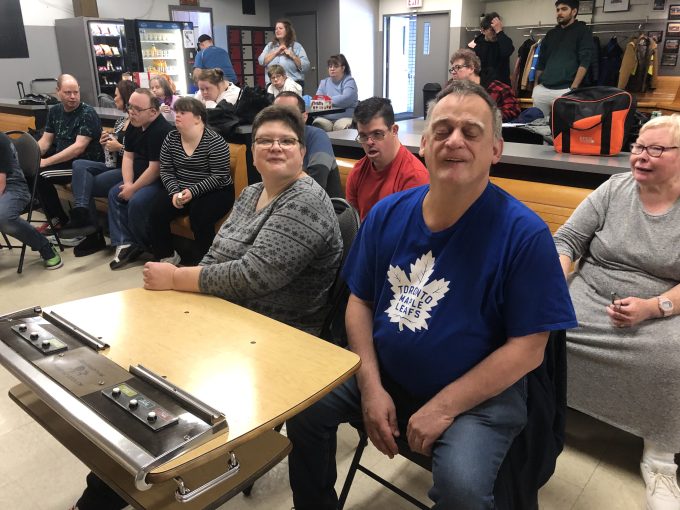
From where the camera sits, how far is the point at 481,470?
119cm

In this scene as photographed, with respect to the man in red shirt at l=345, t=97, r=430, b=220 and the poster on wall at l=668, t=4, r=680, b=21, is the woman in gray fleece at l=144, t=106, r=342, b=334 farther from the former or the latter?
the poster on wall at l=668, t=4, r=680, b=21

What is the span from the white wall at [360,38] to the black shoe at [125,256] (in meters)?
6.81

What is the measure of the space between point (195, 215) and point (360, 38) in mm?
7451

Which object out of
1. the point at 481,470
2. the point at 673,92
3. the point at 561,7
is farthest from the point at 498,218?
the point at 673,92

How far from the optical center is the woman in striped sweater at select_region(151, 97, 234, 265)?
141 inches

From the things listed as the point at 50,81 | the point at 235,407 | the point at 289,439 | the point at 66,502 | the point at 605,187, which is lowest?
the point at 66,502

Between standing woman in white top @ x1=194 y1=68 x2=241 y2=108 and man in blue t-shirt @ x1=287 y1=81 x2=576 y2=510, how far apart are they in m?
3.97

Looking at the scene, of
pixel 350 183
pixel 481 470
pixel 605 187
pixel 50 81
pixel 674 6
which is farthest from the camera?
pixel 50 81

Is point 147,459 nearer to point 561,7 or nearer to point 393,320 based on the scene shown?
point 393,320

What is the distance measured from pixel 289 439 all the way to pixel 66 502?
0.97m

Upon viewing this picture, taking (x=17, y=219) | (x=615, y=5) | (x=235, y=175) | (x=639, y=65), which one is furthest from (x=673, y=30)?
(x=17, y=219)

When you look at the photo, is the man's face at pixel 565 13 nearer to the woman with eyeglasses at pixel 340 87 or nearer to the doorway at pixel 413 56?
the woman with eyeglasses at pixel 340 87

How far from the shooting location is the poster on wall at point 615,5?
7.09m

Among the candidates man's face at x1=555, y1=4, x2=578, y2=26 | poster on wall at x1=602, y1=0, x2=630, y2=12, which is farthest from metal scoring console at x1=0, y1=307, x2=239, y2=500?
poster on wall at x1=602, y1=0, x2=630, y2=12
